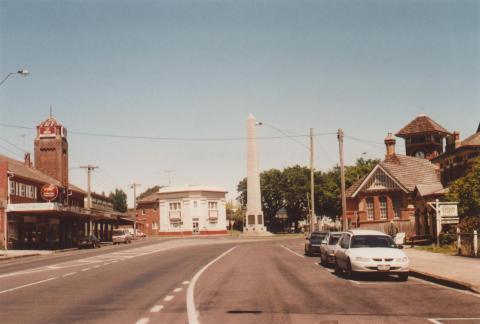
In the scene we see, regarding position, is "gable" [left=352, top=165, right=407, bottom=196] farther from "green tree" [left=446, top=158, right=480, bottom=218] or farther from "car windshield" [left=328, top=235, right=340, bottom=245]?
"car windshield" [left=328, top=235, right=340, bottom=245]

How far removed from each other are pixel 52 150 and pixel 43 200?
12.3 m

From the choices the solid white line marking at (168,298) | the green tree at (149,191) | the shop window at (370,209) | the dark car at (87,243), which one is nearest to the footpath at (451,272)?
the solid white line marking at (168,298)

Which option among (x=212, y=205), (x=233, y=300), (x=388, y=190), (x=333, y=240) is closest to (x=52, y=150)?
(x=212, y=205)

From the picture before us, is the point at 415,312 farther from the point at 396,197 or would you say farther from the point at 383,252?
the point at 396,197

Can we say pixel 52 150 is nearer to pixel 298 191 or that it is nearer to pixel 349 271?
pixel 298 191

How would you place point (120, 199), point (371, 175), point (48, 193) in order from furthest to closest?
1. point (120, 199)
2. point (371, 175)
3. point (48, 193)

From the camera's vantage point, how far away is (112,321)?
10672 millimetres

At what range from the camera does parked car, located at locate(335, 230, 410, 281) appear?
18.1 metres

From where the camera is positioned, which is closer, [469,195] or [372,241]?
[372,241]

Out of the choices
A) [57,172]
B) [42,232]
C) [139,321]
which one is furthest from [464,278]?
[57,172]

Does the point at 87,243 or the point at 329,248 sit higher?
the point at 329,248

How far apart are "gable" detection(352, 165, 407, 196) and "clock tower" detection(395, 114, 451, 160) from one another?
1663cm

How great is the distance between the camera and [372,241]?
65.3 ft

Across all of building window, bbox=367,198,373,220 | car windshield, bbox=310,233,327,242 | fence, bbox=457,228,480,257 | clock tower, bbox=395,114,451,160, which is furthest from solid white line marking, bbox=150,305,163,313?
clock tower, bbox=395,114,451,160
